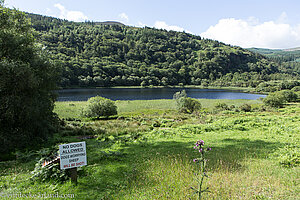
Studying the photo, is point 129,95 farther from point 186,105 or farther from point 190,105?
point 190,105

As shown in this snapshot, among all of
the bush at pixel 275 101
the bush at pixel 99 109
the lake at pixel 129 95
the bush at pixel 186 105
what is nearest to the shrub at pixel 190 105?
the bush at pixel 186 105

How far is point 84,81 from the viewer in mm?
169500

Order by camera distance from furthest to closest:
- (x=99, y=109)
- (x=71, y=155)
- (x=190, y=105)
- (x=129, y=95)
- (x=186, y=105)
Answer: (x=129, y=95), (x=190, y=105), (x=186, y=105), (x=99, y=109), (x=71, y=155)

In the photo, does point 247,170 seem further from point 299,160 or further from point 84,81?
point 84,81

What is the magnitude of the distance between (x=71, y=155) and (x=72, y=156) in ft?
0.18

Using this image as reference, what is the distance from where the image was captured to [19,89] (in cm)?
1588

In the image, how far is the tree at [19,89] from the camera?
48.4 ft

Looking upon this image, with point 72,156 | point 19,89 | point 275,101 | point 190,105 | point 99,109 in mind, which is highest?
point 19,89

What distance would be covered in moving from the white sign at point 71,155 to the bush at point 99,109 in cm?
4311

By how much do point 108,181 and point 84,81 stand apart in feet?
573

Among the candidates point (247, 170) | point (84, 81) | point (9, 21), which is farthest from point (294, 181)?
point (84, 81)

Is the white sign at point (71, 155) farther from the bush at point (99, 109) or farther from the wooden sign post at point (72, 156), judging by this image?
the bush at point (99, 109)

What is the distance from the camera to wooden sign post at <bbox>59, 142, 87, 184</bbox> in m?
6.42

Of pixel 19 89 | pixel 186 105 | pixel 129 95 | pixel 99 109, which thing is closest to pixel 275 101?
pixel 186 105
